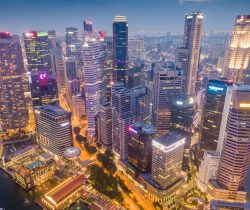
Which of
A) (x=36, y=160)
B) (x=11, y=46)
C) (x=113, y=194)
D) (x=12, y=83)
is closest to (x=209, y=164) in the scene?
(x=113, y=194)

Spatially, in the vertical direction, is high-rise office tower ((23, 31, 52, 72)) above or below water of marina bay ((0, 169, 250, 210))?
above

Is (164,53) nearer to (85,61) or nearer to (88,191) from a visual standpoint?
(85,61)

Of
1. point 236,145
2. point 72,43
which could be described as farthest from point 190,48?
point 72,43

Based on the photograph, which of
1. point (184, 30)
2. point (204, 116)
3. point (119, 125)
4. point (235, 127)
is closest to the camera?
point (235, 127)

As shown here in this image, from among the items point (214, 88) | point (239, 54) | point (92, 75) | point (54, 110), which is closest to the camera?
point (214, 88)

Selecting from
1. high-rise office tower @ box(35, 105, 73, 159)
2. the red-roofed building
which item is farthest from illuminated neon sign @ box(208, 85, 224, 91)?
the red-roofed building

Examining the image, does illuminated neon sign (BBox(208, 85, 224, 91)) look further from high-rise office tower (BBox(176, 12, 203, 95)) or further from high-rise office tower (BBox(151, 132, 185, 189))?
high-rise office tower (BBox(176, 12, 203, 95))

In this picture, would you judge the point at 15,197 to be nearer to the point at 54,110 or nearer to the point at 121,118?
the point at 54,110
